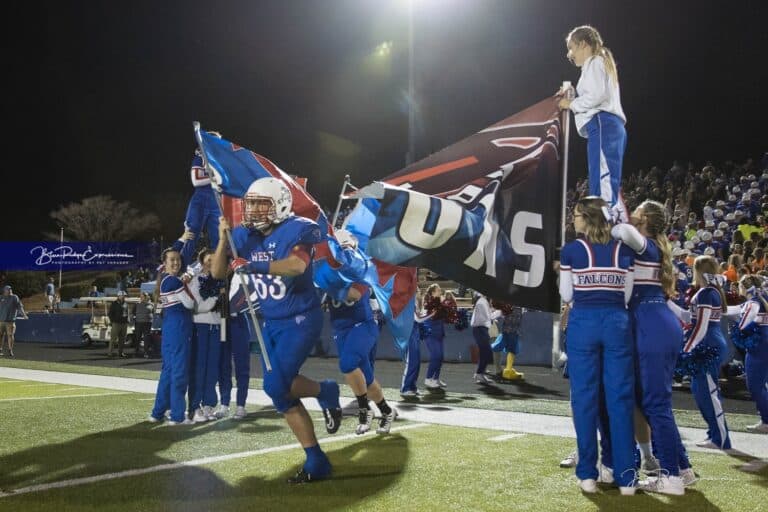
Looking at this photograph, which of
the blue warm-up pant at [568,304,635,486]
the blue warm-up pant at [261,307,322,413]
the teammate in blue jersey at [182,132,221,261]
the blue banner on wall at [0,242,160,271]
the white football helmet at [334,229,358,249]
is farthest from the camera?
the blue banner on wall at [0,242,160,271]

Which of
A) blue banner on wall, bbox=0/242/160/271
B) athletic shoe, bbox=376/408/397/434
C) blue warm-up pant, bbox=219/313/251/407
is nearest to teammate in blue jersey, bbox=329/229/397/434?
athletic shoe, bbox=376/408/397/434

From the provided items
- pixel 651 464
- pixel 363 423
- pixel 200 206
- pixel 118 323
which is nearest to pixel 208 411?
pixel 363 423

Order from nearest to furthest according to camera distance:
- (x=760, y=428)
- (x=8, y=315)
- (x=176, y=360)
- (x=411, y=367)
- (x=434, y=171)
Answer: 1. (x=434, y=171)
2. (x=760, y=428)
3. (x=176, y=360)
4. (x=411, y=367)
5. (x=8, y=315)

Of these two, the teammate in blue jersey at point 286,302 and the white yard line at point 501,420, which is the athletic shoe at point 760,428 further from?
the teammate in blue jersey at point 286,302

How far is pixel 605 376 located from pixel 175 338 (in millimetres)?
5468

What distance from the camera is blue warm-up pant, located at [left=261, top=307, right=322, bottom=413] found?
5.57m

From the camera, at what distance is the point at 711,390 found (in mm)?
7270

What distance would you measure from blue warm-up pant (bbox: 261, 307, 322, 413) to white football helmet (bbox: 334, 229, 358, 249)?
96.8 inches

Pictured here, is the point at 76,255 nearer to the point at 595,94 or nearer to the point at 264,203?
the point at 264,203

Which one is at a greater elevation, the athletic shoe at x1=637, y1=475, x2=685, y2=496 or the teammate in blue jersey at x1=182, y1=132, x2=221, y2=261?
the teammate in blue jersey at x1=182, y1=132, x2=221, y2=261

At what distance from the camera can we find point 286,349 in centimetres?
560

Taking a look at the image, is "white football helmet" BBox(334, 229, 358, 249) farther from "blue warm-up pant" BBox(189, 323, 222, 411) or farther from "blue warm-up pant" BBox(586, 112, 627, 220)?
"blue warm-up pant" BBox(586, 112, 627, 220)

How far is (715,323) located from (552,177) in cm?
266

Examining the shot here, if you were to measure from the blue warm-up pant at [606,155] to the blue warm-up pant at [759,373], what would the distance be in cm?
390
